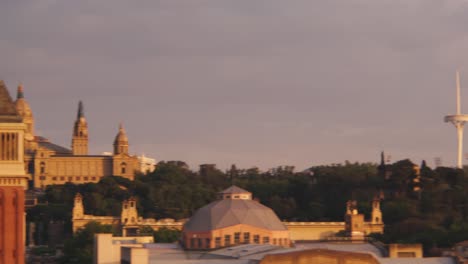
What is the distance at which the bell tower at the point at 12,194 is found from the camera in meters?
116

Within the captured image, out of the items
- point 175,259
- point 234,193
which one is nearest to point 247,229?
point 234,193

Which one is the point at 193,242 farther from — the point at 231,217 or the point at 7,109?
the point at 7,109

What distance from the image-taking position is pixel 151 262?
146 m

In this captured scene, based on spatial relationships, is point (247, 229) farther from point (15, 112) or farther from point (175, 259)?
point (15, 112)

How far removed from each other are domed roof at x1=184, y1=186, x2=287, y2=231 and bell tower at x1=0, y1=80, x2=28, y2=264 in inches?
2554

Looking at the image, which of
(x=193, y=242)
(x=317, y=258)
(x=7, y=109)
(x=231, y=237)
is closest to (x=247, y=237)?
(x=231, y=237)

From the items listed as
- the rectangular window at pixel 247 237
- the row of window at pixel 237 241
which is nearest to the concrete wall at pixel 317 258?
the row of window at pixel 237 241

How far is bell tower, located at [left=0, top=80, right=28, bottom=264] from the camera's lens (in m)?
116

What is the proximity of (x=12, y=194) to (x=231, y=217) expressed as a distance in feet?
227

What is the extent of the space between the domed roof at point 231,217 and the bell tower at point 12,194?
64.9 meters

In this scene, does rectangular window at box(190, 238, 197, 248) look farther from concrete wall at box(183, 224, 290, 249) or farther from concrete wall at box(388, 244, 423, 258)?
concrete wall at box(388, 244, 423, 258)

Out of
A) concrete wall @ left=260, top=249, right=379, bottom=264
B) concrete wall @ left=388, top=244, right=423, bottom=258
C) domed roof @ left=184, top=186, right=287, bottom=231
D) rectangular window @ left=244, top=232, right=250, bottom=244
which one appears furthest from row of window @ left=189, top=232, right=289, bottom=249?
concrete wall @ left=260, top=249, right=379, bottom=264

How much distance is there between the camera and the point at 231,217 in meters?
185

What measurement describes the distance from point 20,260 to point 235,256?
3597 cm
